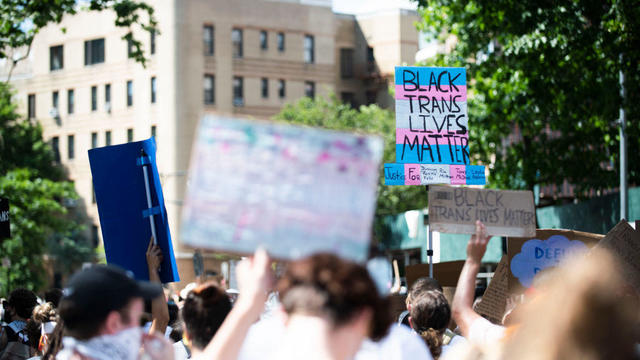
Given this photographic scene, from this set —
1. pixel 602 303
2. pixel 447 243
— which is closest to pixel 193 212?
pixel 602 303

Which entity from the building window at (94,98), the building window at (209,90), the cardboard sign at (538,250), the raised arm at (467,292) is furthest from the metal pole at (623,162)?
the building window at (94,98)

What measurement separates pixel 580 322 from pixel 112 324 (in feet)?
6.00

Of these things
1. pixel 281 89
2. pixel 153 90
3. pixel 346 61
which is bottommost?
pixel 153 90

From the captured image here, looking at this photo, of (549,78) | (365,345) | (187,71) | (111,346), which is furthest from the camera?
(187,71)

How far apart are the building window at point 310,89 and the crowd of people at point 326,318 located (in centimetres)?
5565

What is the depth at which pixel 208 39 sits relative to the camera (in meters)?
57.2

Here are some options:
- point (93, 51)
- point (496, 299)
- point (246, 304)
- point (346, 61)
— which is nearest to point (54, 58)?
point (93, 51)

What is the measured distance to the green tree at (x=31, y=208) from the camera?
30594mm

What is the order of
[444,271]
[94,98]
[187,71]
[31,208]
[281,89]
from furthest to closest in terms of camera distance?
[94,98] < [281,89] < [187,71] < [31,208] < [444,271]

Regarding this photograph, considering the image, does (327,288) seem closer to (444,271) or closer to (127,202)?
(127,202)

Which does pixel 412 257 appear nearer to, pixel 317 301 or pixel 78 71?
pixel 78 71

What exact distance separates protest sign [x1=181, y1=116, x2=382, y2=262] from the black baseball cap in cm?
57

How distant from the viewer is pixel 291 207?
3.60m

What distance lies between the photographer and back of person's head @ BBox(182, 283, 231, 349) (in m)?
4.32
